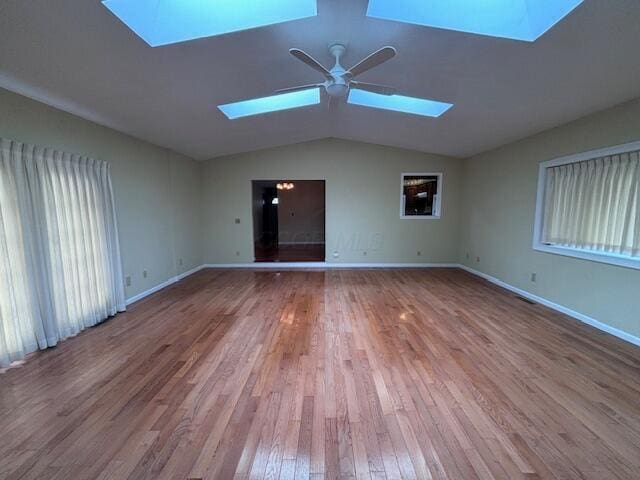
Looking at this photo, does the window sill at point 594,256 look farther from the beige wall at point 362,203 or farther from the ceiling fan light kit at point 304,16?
the ceiling fan light kit at point 304,16

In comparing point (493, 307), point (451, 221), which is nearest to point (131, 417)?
point (493, 307)

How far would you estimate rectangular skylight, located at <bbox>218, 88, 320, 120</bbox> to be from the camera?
4117mm

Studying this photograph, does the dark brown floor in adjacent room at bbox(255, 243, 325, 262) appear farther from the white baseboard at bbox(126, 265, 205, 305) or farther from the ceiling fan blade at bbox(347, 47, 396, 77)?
the ceiling fan blade at bbox(347, 47, 396, 77)

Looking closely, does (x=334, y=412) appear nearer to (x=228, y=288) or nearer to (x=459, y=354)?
(x=459, y=354)

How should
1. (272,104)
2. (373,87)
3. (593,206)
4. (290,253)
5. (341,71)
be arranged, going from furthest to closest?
1. (290,253)
2. (272,104)
3. (593,206)
4. (373,87)
5. (341,71)

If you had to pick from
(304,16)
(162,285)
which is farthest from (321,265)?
(304,16)

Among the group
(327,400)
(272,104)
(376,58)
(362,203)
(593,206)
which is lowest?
(327,400)

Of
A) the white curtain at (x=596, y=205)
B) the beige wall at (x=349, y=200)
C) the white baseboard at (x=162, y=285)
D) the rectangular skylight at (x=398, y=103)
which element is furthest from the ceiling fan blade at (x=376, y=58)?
the white baseboard at (x=162, y=285)

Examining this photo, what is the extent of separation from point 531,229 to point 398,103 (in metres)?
2.88

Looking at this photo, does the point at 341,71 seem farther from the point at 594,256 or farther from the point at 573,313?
the point at 573,313

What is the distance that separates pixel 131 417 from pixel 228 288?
3.15 metres

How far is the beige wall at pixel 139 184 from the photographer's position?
2783 mm

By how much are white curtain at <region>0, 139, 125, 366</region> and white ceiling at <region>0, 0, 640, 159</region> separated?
724mm

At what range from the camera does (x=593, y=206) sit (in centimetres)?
349
